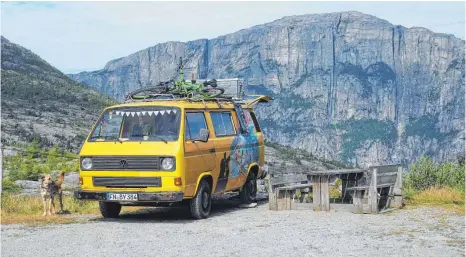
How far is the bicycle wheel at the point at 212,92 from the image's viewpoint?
44.9 feet

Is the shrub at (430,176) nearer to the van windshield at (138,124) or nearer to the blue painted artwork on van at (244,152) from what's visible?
the blue painted artwork on van at (244,152)

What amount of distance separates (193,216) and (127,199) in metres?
1.38

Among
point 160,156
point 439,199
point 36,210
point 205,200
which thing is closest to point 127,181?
point 160,156

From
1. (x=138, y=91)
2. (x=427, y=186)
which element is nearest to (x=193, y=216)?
(x=138, y=91)

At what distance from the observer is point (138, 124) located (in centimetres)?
1200

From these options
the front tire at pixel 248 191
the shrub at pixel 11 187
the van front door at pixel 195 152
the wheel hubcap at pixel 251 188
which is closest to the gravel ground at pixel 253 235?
the van front door at pixel 195 152

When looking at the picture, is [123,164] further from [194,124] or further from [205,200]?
[205,200]

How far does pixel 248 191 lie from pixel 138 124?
142 inches

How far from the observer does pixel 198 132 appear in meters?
12.1

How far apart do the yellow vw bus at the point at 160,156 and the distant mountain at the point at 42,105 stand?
134 feet

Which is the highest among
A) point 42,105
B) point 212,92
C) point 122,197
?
point 212,92

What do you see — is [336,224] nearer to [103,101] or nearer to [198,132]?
[198,132]

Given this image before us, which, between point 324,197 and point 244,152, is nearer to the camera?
point 324,197

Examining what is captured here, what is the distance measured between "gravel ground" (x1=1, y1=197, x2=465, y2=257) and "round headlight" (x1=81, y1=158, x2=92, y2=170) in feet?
3.28
